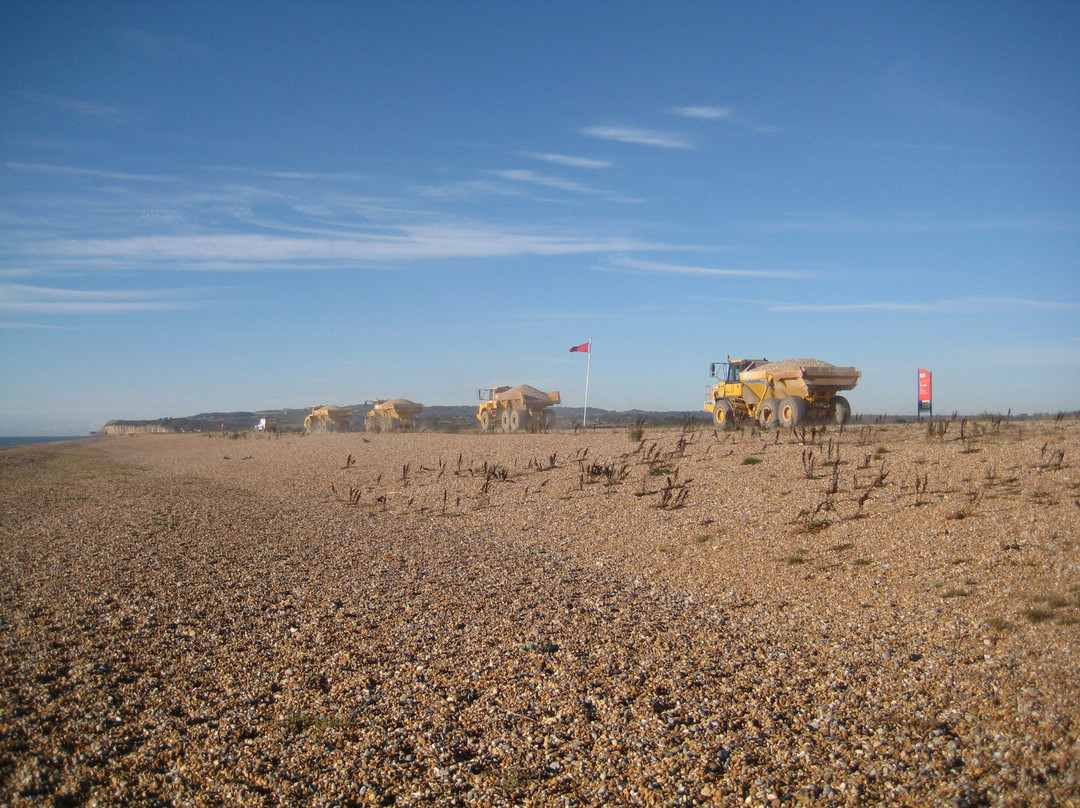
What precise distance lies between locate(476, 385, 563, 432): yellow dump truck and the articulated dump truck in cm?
1152

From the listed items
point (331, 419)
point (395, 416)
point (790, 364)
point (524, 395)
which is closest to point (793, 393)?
point (790, 364)

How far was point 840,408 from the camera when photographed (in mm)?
21406

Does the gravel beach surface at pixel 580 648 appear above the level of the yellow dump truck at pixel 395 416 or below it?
below

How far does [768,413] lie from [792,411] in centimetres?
140

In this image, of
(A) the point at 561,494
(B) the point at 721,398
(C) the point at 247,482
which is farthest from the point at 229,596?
(B) the point at 721,398

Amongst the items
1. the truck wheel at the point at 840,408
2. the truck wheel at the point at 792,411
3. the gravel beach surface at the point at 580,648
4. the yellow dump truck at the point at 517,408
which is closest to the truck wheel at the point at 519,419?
the yellow dump truck at the point at 517,408

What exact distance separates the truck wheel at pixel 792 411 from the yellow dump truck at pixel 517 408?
Result: 13389 millimetres

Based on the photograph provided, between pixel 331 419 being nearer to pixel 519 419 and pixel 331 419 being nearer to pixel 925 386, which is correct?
pixel 519 419

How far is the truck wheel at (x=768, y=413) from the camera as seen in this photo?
72.8 feet

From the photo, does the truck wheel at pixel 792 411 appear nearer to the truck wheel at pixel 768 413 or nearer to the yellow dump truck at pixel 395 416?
the truck wheel at pixel 768 413

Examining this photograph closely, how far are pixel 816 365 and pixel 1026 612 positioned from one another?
52.0ft

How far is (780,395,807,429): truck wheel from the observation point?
21.1 metres

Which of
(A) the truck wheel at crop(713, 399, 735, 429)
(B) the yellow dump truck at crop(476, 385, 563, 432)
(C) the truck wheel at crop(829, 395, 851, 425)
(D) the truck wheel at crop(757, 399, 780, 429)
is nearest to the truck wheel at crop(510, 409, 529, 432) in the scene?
(B) the yellow dump truck at crop(476, 385, 563, 432)

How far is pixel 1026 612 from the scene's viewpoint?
6.24 meters
